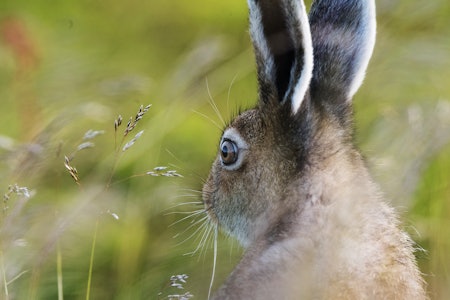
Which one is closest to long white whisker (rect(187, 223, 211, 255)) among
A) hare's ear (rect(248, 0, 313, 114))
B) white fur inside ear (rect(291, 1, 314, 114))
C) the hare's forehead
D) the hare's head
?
the hare's head

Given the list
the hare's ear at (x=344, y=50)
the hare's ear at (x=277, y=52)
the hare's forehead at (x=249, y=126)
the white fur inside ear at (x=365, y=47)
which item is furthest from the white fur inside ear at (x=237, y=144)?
the white fur inside ear at (x=365, y=47)

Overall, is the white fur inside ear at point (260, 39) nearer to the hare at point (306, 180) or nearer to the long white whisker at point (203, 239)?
the hare at point (306, 180)

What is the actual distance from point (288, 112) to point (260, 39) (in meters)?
0.34

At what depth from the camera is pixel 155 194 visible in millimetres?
7008

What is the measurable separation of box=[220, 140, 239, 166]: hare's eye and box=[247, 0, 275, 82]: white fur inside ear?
497 millimetres

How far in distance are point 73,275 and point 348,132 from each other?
1.42 meters

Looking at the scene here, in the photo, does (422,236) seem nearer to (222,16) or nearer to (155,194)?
(155,194)

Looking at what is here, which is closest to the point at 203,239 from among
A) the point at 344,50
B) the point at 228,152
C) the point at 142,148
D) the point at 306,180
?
the point at 142,148

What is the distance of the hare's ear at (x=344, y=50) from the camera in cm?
624

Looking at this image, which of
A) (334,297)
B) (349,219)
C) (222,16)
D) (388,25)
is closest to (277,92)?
(349,219)

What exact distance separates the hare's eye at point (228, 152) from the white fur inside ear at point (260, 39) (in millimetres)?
497

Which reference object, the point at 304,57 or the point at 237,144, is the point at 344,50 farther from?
the point at 304,57

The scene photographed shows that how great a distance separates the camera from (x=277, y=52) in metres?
5.93

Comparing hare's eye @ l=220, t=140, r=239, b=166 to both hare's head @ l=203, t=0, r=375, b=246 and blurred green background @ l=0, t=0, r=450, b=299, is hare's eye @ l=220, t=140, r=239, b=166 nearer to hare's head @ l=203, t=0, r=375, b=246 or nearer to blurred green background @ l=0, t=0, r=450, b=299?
Result: hare's head @ l=203, t=0, r=375, b=246
